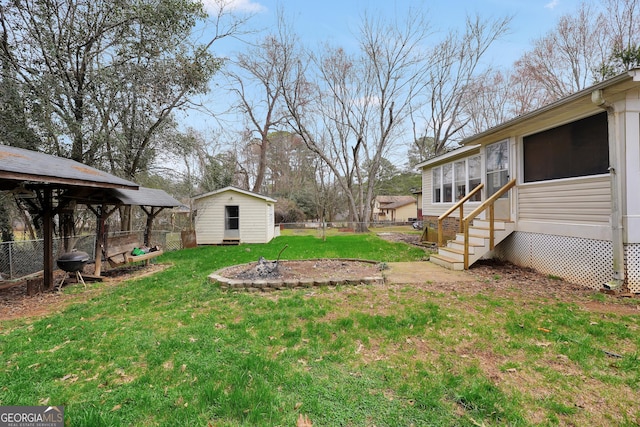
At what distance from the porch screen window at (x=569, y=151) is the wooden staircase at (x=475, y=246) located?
1.25 m

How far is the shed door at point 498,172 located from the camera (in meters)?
7.20

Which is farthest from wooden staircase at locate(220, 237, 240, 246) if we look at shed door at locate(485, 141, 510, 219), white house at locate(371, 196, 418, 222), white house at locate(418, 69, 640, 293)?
white house at locate(371, 196, 418, 222)

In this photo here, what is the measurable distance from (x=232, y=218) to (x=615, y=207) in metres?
13.7

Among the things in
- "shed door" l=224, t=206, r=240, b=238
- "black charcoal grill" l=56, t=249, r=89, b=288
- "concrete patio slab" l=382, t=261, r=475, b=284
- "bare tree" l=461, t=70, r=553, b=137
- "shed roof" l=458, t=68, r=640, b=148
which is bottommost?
"concrete patio slab" l=382, t=261, r=475, b=284

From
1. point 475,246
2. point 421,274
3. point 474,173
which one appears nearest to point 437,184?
point 474,173

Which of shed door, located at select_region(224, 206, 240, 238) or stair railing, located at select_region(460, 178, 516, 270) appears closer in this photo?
stair railing, located at select_region(460, 178, 516, 270)

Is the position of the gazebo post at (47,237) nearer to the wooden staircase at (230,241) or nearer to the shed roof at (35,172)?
the shed roof at (35,172)

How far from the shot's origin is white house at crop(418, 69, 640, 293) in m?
4.43

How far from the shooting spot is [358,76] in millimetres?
19938

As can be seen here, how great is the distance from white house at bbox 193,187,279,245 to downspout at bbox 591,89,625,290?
12.5m

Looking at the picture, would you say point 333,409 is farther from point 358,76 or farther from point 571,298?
point 358,76

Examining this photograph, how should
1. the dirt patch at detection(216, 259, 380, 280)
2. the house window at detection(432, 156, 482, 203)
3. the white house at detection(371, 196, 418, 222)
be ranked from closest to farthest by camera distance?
the dirt patch at detection(216, 259, 380, 280)
the house window at detection(432, 156, 482, 203)
the white house at detection(371, 196, 418, 222)

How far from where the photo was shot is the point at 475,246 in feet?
21.5

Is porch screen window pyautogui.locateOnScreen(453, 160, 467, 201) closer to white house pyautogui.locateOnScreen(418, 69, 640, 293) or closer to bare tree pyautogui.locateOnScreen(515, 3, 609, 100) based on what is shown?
white house pyautogui.locateOnScreen(418, 69, 640, 293)
